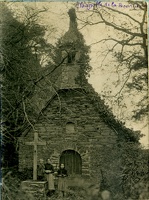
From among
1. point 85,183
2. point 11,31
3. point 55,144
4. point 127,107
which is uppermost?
point 11,31

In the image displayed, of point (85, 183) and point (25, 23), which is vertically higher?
point (25, 23)

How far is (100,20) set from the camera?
722 cm

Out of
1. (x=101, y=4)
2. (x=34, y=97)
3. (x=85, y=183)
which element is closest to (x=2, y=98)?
(x=34, y=97)

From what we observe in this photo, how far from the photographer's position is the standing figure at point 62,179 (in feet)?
23.0

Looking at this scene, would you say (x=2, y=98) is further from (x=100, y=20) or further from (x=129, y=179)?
(x=129, y=179)

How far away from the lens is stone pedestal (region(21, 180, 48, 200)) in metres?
6.86

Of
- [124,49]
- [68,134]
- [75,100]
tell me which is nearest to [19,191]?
[68,134]

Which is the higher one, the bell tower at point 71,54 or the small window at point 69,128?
the bell tower at point 71,54

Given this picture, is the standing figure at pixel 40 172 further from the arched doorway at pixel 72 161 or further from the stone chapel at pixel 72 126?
the arched doorway at pixel 72 161

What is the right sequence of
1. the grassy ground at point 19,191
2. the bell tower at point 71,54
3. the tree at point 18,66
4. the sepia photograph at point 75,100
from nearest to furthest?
the grassy ground at point 19,191
the tree at point 18,66
the sepia photograph at point 75,100
the bell tower at point 71,54

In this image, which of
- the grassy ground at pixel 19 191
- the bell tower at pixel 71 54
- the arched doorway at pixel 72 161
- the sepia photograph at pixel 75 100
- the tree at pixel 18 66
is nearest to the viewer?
the grassy ground at pixel 19 191

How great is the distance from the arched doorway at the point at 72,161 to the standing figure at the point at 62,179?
0.34 feet

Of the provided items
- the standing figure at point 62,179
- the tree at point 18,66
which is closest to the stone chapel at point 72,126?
the standing figure at point 62,179

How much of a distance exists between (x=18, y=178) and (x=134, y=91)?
3.47 metres
